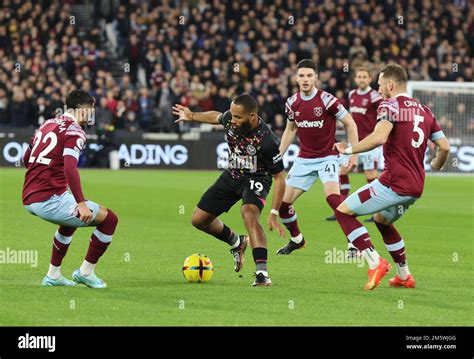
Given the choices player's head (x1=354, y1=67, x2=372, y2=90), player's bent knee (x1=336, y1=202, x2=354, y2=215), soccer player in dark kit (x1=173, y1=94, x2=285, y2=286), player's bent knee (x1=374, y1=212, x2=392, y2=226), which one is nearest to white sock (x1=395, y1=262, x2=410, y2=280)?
player's bent knee (x1=374, y1=212, x2=392, y2=226)

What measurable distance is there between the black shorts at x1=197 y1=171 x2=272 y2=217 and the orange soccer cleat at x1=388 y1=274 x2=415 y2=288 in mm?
1608

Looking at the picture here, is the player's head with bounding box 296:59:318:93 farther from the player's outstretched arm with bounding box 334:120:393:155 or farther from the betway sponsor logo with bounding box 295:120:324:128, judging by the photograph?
the player's outstretched arm with bounding box 334:120:393:155

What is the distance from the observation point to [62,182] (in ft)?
35.1

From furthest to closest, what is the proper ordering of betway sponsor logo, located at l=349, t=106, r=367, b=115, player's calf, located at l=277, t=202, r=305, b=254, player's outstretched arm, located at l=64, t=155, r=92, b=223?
1. betway sponsor logo, located at l=349, t=106, r=367, b=115
2. player's calf, located at l=277, t=202, r=305, b=254
3. player's outstretched arm, located at l=64, t=155, r=92, b=223

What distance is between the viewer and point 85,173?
29.5 metres

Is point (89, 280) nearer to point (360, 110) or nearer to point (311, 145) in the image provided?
point (311, 145)

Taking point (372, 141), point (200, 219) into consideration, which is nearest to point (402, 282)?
point (372, 141)

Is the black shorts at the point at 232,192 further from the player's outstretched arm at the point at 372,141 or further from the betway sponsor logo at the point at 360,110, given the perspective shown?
the betway sponsor logo at the point at 360,110

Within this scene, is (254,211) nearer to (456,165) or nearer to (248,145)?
(248,145)

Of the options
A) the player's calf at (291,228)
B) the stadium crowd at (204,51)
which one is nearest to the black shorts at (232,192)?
the player's calf at (291,228)

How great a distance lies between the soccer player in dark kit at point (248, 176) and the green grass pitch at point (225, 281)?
1.87 ft

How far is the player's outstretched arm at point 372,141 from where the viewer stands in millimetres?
10273

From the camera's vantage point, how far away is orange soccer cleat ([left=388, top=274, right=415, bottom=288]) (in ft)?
36.7

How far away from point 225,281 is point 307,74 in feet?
11.2
